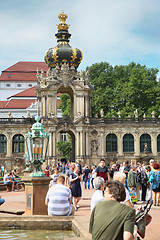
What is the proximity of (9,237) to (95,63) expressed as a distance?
172 ft

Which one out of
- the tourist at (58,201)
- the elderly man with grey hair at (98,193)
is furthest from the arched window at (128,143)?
the elderly man with grey hair at (98,193)

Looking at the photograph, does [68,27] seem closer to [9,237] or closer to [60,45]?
[60,45]

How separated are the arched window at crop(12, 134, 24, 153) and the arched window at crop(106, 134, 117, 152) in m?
11.4

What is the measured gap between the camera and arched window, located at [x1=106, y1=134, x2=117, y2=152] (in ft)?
160

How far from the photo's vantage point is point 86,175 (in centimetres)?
2631

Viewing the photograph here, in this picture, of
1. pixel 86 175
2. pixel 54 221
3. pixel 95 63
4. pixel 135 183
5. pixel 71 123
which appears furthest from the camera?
pixel 95 63

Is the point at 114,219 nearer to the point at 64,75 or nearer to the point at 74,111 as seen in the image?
the point at 74,111

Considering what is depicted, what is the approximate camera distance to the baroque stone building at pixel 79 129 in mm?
46938

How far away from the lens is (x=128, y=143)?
161 ft

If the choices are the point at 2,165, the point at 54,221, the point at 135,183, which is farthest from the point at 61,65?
the point at 54,221

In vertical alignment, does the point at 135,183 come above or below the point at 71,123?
below

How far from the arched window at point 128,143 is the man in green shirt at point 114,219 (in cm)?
4390

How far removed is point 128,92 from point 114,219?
1986 inches

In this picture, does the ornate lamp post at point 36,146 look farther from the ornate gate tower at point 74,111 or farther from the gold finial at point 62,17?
the gold finial at point 62,17
